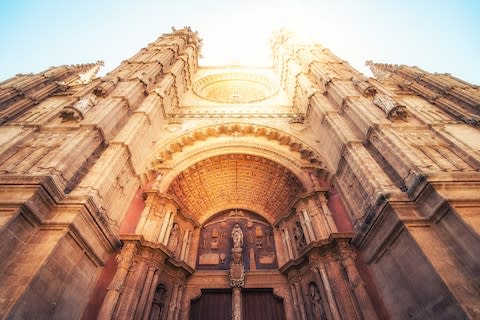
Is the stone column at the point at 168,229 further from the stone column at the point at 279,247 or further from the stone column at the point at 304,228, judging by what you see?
the stone column at the point at 304,228

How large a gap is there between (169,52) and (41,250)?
13057 millimetres

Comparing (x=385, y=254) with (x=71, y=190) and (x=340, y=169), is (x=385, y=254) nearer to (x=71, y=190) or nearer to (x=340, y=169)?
(x=340, y=169)

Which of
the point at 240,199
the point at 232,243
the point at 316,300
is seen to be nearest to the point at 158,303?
the point at 232,243

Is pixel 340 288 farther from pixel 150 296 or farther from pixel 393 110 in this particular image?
pixel 393 110

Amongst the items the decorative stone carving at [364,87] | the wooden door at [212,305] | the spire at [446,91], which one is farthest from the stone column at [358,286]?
the spire at [446,91]

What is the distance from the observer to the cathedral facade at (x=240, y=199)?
4.68 m

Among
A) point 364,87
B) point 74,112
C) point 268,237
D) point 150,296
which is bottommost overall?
point 150,296

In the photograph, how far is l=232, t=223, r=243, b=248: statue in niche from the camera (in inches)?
362

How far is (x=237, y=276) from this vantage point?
827 cm

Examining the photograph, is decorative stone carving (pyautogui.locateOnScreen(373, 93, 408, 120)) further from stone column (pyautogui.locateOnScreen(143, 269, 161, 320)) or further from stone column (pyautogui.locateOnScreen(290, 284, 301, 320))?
stone column (pyautogui.locateOnScreen(143, 269, 161, 320))

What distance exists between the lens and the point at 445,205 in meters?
4.71

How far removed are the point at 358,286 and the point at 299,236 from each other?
2.80 m

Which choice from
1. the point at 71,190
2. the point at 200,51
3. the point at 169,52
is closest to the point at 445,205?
the point at 71,190

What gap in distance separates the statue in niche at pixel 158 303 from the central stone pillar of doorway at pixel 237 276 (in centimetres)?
211
